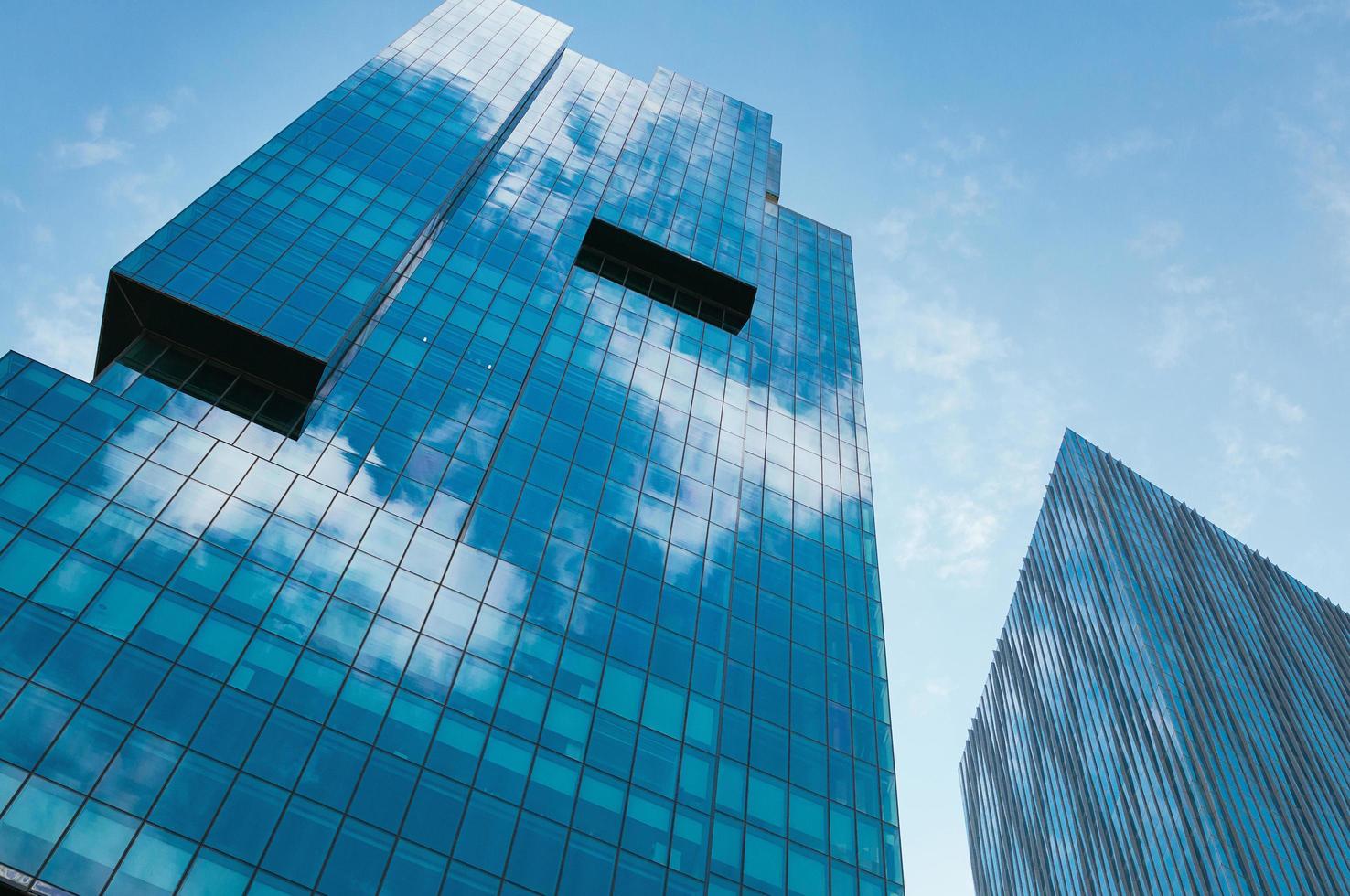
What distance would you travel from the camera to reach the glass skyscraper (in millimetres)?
28562

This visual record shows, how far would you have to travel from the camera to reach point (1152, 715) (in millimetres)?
83438

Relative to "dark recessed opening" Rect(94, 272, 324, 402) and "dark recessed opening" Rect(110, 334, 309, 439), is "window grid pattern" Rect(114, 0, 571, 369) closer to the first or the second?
"dark recessed opening" Rect(94, 272, 324, 402)

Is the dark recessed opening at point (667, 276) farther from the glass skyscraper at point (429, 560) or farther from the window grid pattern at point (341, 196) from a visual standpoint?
the window grid pattern at point (341, 196)

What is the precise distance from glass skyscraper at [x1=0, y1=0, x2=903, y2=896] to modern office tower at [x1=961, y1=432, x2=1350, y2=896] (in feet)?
143

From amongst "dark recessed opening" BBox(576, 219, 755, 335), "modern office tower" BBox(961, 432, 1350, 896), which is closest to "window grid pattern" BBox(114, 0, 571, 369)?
"dark recessed opening" BBox(576, 219, 755, 335)

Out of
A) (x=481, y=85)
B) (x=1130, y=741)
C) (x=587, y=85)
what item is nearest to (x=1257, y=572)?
(x=1130, y=741)

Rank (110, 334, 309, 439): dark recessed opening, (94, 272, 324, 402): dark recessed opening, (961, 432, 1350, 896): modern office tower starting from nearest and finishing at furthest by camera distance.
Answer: (110, 334, 309, 439): dark recessed opening → (94, 272, 324, 402): dark recessed opening → (961, 432, 1350, 896): modern office tower

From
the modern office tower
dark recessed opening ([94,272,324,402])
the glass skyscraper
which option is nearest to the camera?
the glass skyscraper

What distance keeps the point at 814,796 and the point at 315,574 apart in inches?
790

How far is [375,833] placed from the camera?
28875 mm

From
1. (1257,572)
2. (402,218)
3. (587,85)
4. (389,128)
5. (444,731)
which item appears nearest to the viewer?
(444,731)

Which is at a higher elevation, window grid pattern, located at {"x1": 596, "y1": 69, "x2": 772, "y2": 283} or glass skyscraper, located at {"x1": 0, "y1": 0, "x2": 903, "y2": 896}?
window grid pattern, located at {"x1": 596, "y1": 69, "x2": 772, "y2": 283}

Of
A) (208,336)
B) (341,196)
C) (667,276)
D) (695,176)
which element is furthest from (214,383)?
(695,176)

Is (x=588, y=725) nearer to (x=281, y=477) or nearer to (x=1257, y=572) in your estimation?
(x=281, y=477)
